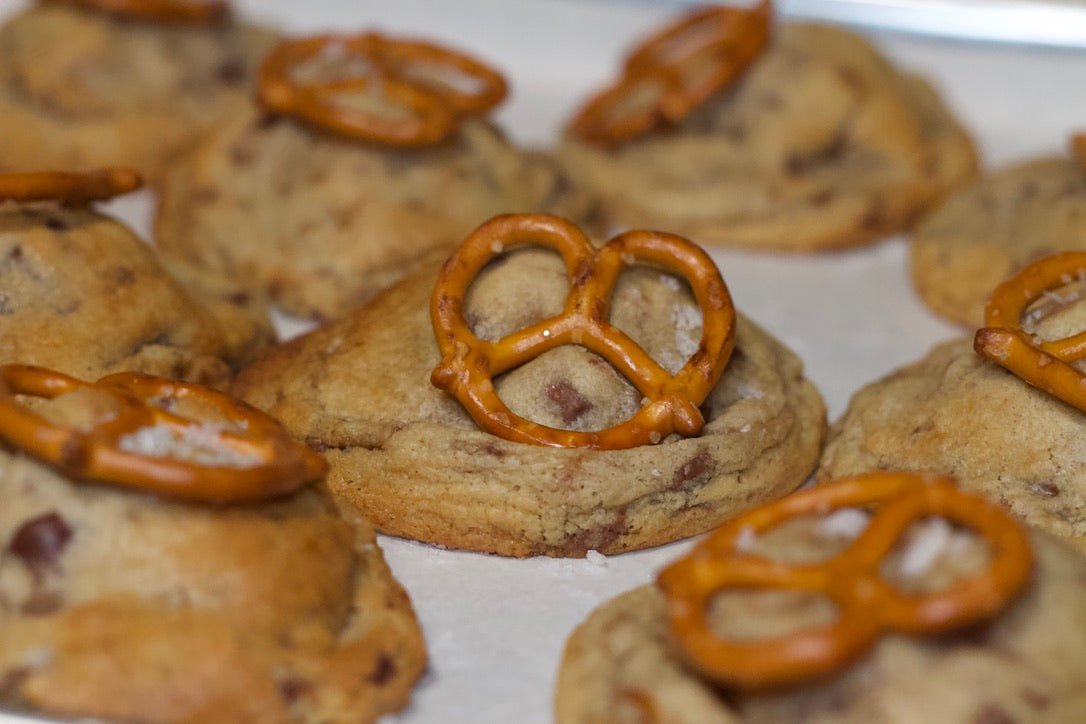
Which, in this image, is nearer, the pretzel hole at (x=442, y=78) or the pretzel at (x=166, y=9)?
the pretzel hole at (x=442, y=78)

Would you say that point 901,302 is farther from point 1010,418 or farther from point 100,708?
point 100,708

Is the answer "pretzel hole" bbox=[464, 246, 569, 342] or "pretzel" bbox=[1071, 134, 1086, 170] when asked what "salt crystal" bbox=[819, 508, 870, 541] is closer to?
"pretzel hole" bbox=[464, 246, 569, 342]

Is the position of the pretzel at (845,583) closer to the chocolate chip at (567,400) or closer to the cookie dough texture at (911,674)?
the cookie dough texture at (911,674)

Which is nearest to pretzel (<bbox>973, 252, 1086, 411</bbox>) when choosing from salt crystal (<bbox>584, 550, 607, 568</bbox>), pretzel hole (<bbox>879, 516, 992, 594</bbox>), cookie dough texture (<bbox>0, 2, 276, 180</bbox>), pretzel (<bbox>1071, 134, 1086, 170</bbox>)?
pretzel hole (<bbox>879, 516, 992, 594</bbox>)

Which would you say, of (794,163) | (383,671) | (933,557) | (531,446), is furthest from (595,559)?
(794,163)

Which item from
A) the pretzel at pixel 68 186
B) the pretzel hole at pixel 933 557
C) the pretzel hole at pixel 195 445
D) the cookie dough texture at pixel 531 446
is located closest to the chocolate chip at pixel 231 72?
the pretzel at pixel 68 186
